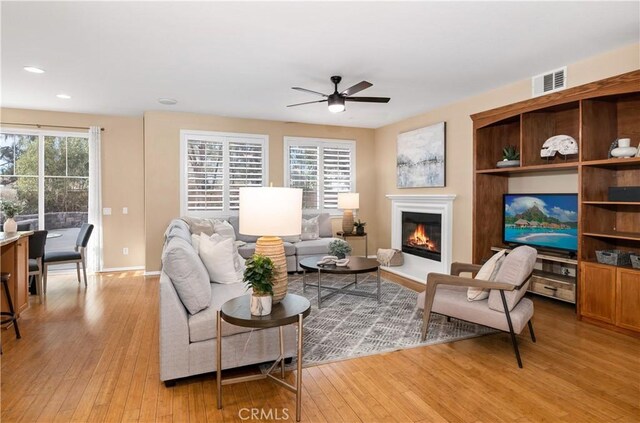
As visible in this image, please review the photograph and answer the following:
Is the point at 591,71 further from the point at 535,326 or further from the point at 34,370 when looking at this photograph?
the point at 34,370

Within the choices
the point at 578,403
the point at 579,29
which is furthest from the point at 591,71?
the point at 578,403

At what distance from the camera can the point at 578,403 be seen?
90.3 inches

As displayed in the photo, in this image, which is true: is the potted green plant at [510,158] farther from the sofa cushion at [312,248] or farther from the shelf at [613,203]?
the sofa cushion at [312,248]

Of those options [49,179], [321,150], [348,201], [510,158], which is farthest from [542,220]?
[49,179]

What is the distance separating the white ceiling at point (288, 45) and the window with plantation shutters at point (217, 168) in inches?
48.3

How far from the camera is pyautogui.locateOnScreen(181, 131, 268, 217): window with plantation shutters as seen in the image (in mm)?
6211

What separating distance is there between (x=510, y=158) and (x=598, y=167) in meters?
1.01

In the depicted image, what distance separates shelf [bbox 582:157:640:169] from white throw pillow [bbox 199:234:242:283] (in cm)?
372

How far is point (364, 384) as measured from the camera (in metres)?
2.53

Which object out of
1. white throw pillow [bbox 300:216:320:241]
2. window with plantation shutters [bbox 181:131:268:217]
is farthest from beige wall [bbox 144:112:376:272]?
white throw pillow [bbox 300:216:320:241]

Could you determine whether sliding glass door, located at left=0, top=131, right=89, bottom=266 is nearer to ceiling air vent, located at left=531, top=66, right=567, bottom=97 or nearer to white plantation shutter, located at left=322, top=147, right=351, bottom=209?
white plantation shutter, located at left=322, top=147, right=351, bottom=209

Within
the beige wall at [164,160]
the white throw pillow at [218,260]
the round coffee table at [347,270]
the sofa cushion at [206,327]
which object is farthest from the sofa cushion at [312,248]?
the sofa cushion at [206,327]

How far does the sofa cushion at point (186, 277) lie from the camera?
250 centimetres

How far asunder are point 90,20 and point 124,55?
716mm
